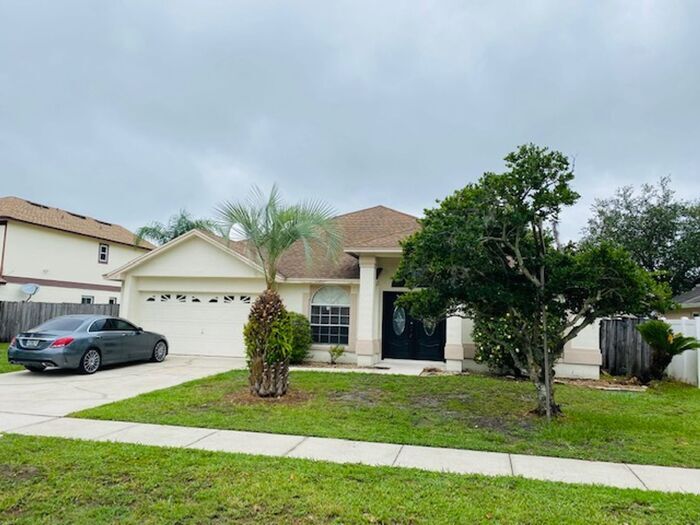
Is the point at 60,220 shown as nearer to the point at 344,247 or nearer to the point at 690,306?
the point at 344,247

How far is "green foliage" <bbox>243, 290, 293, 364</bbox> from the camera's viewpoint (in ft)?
28.5

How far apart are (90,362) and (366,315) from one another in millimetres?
7414

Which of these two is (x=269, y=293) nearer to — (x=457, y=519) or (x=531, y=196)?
(x=531, y=196)

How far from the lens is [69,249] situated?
24.6m

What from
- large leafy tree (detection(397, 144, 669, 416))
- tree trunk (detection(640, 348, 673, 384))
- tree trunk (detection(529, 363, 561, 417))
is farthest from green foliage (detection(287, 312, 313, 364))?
tree trunk (detection(640, 348, 673, 384))

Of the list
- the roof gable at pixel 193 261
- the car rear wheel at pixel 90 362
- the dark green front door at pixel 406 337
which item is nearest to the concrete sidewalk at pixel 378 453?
the car rear wheel at pixel 90 362

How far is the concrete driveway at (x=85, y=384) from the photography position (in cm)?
788

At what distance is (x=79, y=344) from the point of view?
11375 mm

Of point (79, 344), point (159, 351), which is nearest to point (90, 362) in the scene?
point (79, 344)

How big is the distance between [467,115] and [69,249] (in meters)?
21.8

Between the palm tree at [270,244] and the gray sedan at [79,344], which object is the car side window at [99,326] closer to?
the gray sedan at [79,344]

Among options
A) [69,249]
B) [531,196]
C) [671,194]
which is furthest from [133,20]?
[671,194]

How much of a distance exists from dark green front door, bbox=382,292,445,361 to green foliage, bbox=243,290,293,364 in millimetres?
6311

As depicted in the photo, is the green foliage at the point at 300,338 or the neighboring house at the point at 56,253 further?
the neighboring house at the point at 56,253
